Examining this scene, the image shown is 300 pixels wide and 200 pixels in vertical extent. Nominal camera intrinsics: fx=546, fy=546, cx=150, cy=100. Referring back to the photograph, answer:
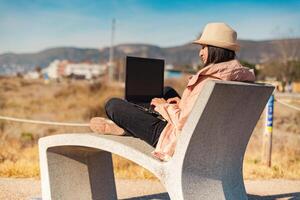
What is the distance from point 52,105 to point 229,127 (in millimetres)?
24813

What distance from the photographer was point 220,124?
133 inches

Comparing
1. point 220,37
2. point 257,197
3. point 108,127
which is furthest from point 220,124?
point 257,197

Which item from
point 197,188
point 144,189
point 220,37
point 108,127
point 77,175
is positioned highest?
point 220,37

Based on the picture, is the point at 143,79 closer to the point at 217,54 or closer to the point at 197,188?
the point at 217,54

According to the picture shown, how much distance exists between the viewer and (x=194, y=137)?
3.23m

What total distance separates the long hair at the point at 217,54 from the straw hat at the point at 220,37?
27 mm

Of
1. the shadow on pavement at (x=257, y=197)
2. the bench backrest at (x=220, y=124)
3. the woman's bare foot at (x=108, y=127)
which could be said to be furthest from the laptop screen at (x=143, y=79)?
the shadow on pavement at (x=257, y=197)

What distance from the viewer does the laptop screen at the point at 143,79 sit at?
408 cm

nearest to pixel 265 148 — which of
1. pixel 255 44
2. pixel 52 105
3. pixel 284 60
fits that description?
pixel 52 105

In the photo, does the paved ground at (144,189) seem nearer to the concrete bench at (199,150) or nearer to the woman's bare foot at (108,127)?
the concrete bench at (199,150)

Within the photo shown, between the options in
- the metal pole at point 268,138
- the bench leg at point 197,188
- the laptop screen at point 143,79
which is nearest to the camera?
the bench leg at point 197,188

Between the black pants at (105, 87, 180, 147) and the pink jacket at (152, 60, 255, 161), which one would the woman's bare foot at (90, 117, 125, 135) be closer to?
the black pants at (105, 87, 180, 147)

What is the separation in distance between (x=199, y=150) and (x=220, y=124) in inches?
8.5

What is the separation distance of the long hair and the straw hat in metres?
0.03
